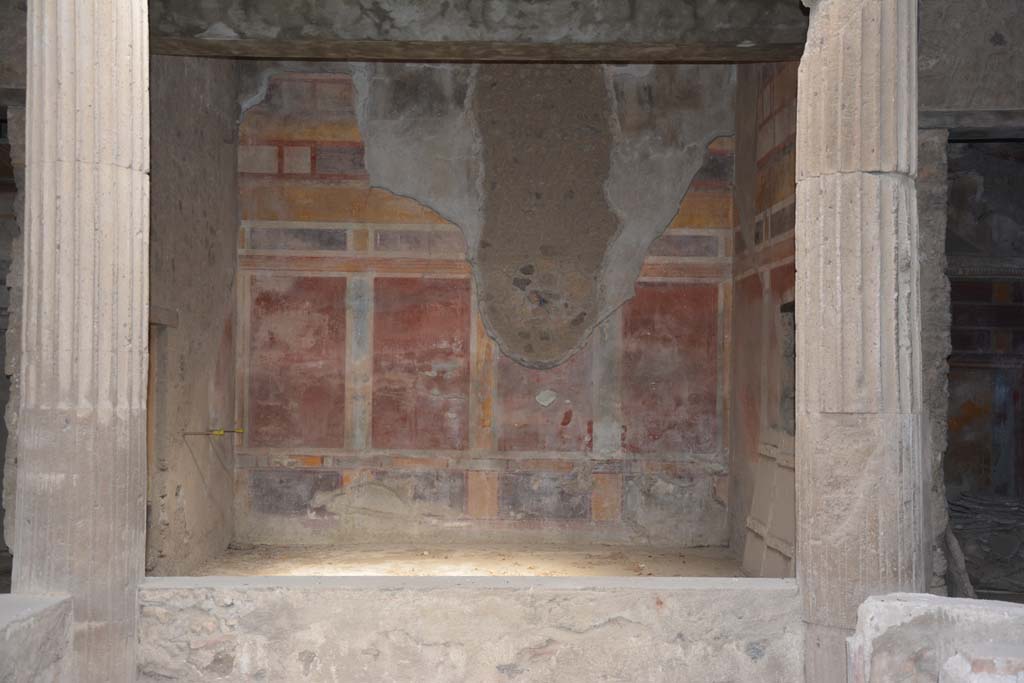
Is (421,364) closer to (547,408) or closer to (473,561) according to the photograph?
(547,408)

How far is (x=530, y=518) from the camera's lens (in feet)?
29.2

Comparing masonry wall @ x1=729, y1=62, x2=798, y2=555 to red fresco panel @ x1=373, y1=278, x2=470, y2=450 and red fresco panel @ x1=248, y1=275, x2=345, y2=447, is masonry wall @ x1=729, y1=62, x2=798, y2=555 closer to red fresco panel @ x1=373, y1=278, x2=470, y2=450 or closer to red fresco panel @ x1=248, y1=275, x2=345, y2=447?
red fresco panel @ x1=373, y1=278, x2=470, y2=450

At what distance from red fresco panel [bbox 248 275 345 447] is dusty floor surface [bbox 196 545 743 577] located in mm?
1028

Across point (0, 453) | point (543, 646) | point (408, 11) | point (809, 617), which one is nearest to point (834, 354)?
point (809, 617)

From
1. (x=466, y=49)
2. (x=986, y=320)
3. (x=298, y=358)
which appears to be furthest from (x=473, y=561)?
(x=986, y=320)

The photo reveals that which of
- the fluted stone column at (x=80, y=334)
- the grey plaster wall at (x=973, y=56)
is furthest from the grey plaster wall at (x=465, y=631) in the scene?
the grey plaster wall at (x=973, y=56)

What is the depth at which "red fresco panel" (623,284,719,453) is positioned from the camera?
8.96 m

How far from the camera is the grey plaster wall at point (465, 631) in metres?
3.91

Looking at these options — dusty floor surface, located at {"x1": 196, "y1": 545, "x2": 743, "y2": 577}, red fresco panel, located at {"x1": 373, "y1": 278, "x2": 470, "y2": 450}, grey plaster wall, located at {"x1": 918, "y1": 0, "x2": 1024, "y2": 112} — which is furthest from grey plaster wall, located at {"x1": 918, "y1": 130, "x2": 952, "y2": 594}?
red fresco panel, located at {"x1": 373, "y1": 278, "x2": 470, "y2": 450}

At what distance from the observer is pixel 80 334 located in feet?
12.4

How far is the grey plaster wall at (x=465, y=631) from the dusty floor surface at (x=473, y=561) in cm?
367

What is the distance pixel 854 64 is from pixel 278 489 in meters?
6.40

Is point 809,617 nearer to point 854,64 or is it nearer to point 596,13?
point 854,64

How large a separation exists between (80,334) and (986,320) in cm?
982
